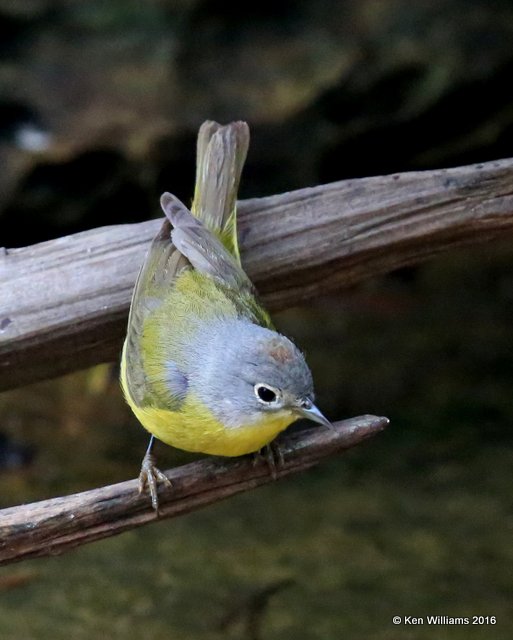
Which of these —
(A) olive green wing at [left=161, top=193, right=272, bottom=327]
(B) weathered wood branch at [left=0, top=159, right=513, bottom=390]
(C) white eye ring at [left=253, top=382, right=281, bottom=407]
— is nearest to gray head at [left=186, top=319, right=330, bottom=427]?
(C) white eye ring at [left=253, top=382, right=281, bottom=407]

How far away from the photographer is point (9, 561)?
2959 millimetres

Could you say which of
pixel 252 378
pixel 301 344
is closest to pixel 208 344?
pixel 252 378

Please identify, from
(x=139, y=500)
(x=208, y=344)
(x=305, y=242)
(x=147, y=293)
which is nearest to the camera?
(x=139, y=500)

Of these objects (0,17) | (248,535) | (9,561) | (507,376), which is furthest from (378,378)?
(9,561)

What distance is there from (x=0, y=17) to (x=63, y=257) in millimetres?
3047

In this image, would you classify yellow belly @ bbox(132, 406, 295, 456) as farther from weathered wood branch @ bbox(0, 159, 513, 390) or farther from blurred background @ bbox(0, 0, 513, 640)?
blurred background @ bbox(0, 0, 513, 640)

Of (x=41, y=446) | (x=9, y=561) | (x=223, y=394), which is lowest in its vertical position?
(x=9, y=561)

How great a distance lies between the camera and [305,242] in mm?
3912

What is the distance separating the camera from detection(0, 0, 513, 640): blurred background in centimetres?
527

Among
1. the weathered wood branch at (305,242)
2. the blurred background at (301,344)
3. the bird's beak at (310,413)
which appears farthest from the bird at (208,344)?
the blurred background at (301,344)

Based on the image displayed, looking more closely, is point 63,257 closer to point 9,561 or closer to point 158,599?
point 9,561

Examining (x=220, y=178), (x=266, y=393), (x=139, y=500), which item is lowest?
(x=139, y=500)

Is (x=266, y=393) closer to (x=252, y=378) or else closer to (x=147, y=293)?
(x=252, y=378)

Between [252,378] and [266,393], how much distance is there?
78 millimetres
